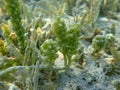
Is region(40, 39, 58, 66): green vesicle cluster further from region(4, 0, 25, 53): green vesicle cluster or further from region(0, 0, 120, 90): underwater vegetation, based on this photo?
region(4, 0, 25, 53): green vesicle cluster

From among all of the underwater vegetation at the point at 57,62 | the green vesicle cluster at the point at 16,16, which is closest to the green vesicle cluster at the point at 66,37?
the underwater vegetation at the point at 57,62

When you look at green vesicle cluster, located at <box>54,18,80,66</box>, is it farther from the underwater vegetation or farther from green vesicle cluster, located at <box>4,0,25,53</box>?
green vesicle cluster, located at <box>4,0,25,53</box>

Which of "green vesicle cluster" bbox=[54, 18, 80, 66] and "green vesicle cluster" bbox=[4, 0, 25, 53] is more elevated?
"green vesicle cluster" bbox=[4, 0, 25, 53]

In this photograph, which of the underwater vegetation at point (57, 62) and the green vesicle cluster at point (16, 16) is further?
the green vesicle cluster at point (16, 16)

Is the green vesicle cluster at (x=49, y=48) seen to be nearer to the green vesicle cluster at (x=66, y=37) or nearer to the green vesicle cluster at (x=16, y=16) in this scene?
the green vesicle cluster at (x=66, y=37)

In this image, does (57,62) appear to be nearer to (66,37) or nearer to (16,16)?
(66,37)

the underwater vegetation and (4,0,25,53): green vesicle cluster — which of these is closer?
the underwater vegetation

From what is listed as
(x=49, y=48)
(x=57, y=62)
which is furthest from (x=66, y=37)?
(x=57, y=62)

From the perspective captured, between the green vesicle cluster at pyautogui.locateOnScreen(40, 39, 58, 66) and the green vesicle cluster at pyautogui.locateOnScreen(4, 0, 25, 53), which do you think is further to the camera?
the green vesicle cluster at pyautogui.locateOnScreen(4, 0, 25, 53)

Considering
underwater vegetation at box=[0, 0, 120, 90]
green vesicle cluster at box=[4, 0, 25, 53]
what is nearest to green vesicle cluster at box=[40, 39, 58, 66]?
underwater vegetation at box=[0, 0, 120, 90]

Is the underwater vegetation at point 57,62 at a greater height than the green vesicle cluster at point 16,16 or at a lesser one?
lesser

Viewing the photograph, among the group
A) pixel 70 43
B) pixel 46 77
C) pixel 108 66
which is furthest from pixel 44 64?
pixel 108 66
